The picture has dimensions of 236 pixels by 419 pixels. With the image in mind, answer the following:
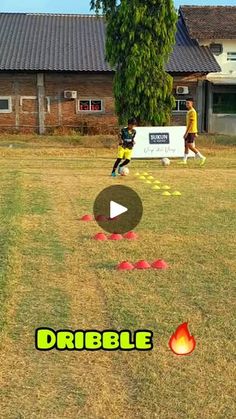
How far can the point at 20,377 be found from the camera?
137 inches

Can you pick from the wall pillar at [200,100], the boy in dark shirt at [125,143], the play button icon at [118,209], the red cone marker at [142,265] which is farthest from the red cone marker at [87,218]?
the wall pillar at [200,100]

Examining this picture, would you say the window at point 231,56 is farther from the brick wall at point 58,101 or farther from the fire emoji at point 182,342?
the fire emoji at point 182,342

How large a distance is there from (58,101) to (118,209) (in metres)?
24.2

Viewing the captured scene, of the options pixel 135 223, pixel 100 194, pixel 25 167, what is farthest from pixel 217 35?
pixel 135 223

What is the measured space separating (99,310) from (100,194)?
6.64 meters

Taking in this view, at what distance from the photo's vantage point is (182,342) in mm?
3930

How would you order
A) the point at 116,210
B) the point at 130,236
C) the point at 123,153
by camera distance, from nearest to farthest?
1. the point at 130,236
2. the point at 116,210
3. the point at 123,153

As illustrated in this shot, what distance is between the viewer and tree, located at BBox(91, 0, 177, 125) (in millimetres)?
23672

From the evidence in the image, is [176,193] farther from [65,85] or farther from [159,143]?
[65,85]

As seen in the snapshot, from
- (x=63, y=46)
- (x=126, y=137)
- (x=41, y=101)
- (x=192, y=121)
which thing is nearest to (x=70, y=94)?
(x=41, y=101)

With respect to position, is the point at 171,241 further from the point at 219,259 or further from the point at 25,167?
the point at 25,167

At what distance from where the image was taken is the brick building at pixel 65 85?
31.8 metres

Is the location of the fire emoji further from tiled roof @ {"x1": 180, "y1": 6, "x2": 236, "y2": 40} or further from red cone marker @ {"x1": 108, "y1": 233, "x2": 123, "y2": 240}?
tiled roof @ {"x1": 180, "y1": 6, "x2": 236, "y2": 40}

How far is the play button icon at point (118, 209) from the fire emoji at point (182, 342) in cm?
351
